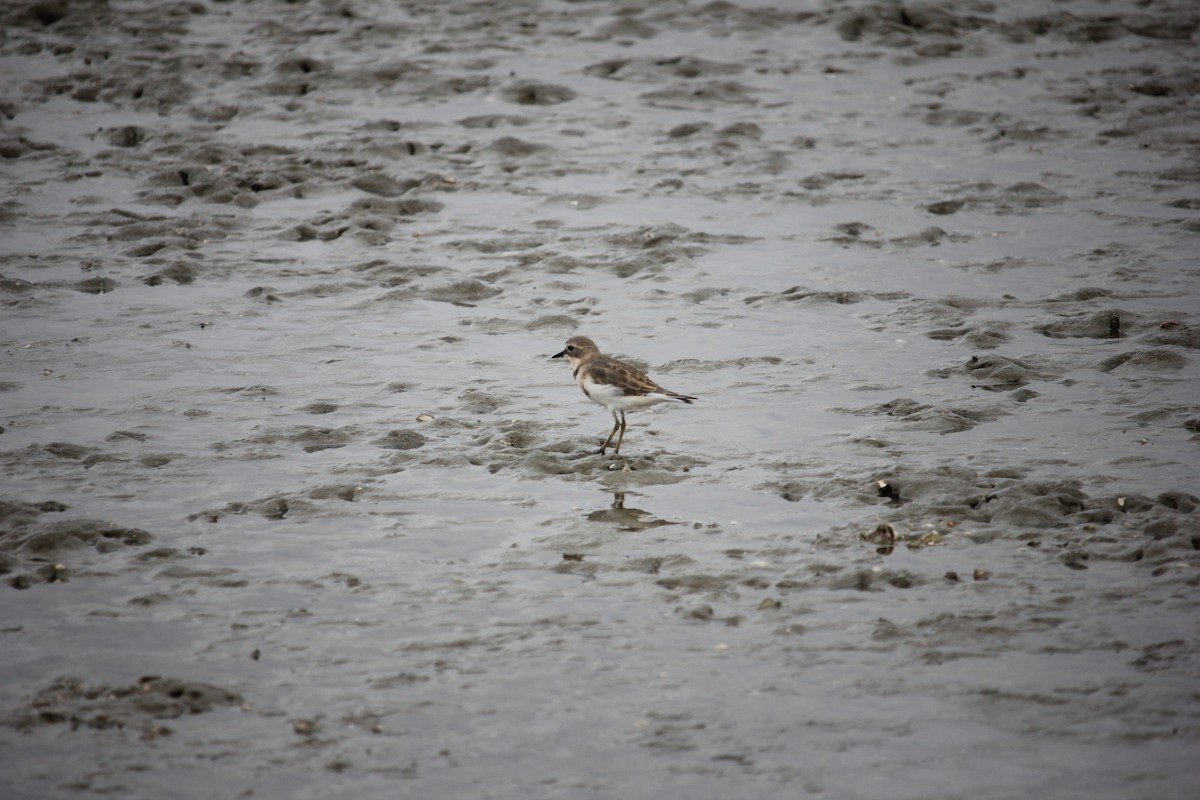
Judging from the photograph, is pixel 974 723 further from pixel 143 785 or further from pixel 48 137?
pixel 48 137

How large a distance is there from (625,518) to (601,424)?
1598mm

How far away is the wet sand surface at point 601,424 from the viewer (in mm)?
5668

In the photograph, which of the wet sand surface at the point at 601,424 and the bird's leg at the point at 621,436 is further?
the bird's leg at the point at 621,436

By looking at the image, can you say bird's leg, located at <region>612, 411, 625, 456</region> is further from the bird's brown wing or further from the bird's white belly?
the bird's brown wing

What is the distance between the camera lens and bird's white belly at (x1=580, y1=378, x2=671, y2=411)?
8414 millimetres

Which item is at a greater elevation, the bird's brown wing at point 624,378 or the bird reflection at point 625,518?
the bird's brown wing at point 624,378

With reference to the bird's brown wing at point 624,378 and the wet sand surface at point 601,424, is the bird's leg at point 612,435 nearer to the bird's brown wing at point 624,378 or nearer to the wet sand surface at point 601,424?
the wet sand surface at point 601,424

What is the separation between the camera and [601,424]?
9.20 m

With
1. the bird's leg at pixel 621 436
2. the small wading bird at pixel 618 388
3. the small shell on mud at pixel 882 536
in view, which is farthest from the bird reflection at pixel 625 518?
the small shell on mud at pixel 882 536

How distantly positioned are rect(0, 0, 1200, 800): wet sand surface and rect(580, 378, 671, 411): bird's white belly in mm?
356

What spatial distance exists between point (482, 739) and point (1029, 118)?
476 inches

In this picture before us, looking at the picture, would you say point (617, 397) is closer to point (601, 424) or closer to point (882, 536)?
point (601, 424)

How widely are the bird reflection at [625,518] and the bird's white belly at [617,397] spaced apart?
798mm

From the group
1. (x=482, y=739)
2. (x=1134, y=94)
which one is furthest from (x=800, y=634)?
(x=1134, y=94)
